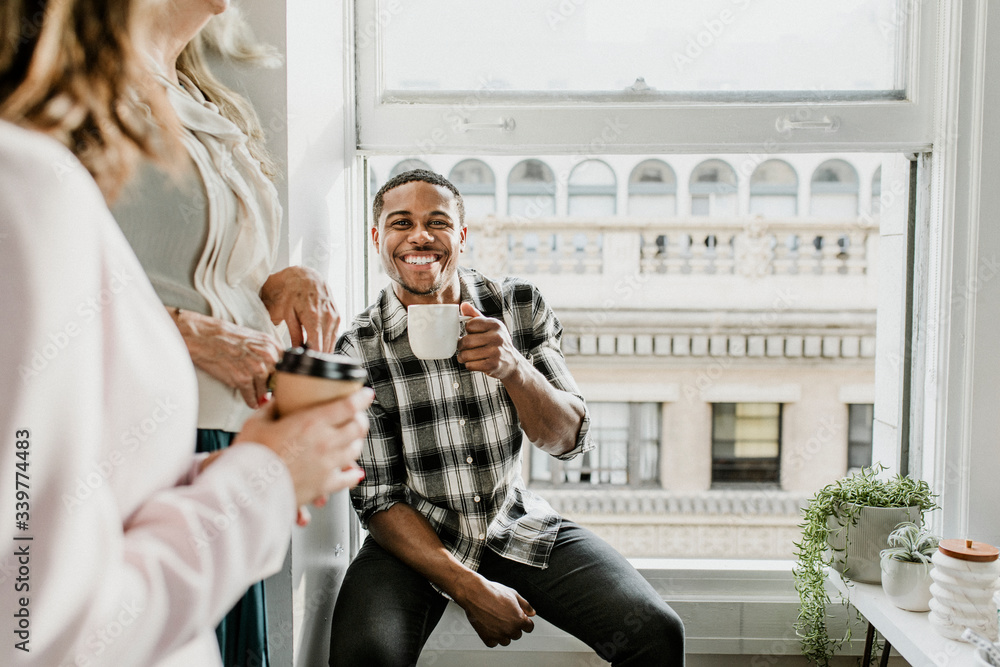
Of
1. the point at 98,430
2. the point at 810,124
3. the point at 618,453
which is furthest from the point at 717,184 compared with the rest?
the point at 98,430

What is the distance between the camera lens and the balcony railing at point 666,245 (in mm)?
2395

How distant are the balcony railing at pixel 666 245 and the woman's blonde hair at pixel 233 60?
1361mm

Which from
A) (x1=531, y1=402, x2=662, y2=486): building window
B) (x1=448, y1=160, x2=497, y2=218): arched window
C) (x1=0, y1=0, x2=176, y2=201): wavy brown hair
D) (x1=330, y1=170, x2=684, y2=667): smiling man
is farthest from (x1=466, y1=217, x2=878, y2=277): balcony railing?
(x1=0, y1=0, x2=176, y2=201): wavy brown hair

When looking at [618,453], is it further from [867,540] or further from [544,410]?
[544,410]

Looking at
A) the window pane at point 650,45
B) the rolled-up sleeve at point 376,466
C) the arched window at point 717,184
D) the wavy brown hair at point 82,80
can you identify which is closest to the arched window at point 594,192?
the arched window at point 717,184

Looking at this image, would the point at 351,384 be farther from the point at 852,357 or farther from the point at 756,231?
the point at 852,357

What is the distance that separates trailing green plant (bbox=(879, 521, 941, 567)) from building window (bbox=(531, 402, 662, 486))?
1.74 metres

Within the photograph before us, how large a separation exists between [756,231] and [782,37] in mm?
1455

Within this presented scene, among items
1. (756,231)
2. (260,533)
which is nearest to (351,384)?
(260,533)

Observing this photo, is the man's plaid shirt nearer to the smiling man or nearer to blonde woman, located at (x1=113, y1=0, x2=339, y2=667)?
the smiling man

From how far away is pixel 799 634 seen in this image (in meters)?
1.54

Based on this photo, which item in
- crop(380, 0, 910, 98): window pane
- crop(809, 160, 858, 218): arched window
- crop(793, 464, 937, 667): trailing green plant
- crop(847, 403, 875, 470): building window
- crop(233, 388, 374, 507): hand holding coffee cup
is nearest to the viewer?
crop(233, 388, 374, 507): hand holding coffee cup

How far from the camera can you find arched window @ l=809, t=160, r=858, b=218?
2.55 metres

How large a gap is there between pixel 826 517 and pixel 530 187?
1099 mm
